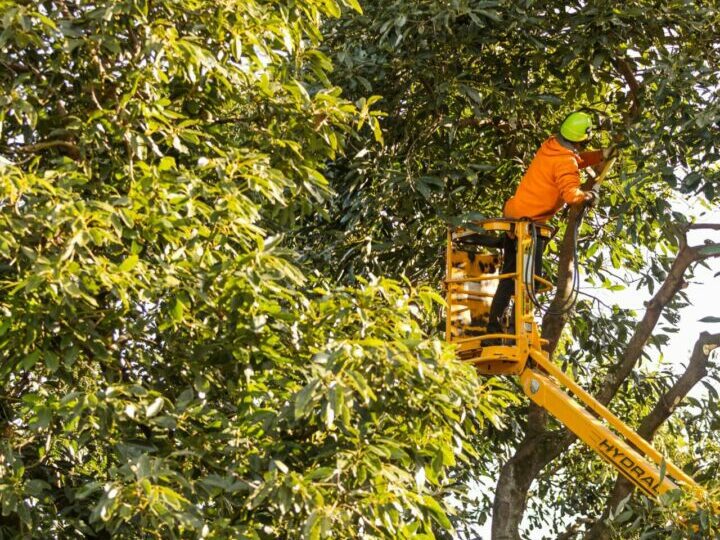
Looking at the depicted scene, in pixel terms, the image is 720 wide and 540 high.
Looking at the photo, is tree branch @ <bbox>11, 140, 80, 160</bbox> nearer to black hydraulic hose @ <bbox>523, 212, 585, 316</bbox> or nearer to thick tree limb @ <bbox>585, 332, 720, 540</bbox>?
black hydraulic hose @ <bbox>523, 212, 585, 316</bbox>

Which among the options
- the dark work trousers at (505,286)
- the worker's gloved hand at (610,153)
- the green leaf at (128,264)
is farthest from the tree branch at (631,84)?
the green leaf at (128,264)

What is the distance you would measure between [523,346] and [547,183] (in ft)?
4.38

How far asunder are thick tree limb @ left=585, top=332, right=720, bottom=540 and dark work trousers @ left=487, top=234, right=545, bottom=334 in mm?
1405

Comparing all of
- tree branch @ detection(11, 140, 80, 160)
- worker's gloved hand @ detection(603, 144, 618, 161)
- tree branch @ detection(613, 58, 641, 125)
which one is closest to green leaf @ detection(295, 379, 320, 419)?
tree branch @ detection(11, 140, 80, 160)

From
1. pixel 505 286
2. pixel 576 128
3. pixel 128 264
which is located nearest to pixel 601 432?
pixel 505 286

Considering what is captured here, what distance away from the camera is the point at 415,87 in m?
10.8

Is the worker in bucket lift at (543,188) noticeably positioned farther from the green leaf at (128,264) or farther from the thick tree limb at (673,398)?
the green leaf at (128,264)

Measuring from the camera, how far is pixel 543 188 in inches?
356

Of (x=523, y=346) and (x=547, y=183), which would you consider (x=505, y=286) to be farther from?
(x=547, y=183)

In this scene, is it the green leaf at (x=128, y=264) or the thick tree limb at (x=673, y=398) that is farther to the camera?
the thick tree limb at (x=673, y=398)

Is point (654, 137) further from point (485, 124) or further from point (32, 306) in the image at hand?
point (32, 306)

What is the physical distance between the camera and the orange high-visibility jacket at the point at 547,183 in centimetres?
887

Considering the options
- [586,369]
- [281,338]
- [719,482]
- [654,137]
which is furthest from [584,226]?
[281,338]

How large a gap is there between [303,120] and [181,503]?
2.61m
